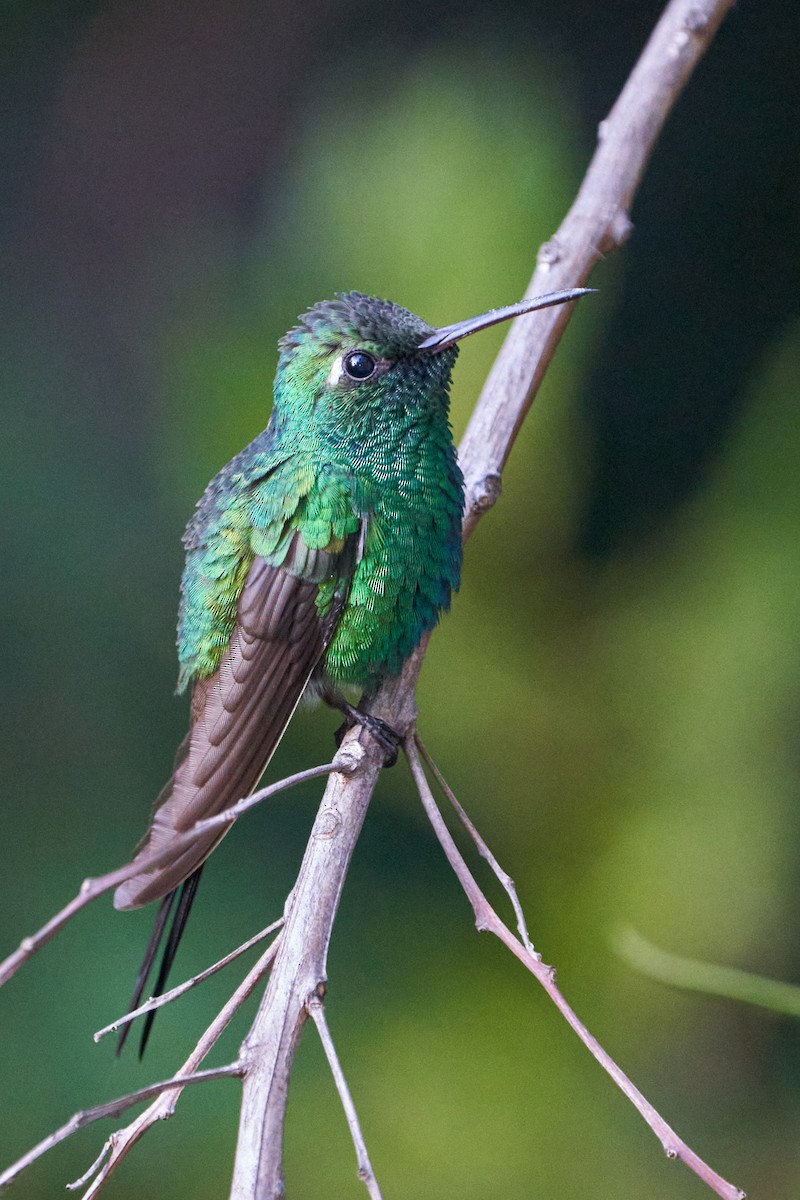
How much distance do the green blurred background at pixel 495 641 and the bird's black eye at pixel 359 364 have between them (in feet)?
1.72

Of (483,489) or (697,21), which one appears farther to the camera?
(697,21)

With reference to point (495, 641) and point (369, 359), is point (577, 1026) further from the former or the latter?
point (495, 641)

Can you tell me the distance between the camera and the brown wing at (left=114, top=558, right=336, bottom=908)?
1.43 metres

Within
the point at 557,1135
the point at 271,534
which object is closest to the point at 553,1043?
the point at 557,1135

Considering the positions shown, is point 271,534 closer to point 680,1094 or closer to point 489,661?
point 489,661

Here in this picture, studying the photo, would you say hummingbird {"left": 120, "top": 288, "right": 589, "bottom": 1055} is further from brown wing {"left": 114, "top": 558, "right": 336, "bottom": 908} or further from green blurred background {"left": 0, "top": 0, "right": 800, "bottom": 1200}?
green blurred background {"left": 0, "top": 0, "right": 800, "bottom": 1200}

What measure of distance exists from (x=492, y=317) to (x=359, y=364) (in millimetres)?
199

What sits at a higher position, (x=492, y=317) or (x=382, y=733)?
(x=492, y=317)

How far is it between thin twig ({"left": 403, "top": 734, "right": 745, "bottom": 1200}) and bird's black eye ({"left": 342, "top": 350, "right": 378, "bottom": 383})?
54 cm

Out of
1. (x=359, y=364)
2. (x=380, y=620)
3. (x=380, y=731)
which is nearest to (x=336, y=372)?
(x=359, y=364)

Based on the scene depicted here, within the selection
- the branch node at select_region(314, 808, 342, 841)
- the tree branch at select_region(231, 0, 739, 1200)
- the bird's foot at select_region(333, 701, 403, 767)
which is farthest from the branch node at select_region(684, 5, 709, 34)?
the branch node at select_region(314, 808, 342, 841)

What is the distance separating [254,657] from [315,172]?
3.87ft

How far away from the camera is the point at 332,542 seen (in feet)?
4.83

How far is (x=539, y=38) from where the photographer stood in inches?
98.0
